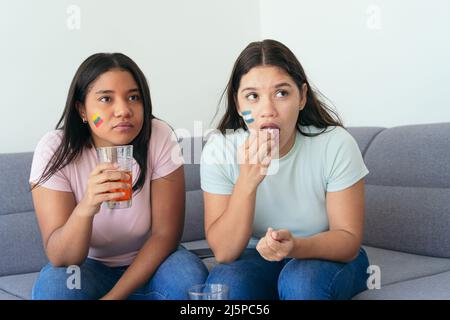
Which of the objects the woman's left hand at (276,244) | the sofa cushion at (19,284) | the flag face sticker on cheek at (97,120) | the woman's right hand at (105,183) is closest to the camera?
the woman's left hand at (276,244)

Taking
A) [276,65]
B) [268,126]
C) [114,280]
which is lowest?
[114,280]

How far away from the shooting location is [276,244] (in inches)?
64.5

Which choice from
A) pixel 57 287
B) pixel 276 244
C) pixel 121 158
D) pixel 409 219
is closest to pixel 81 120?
pixel 121 158

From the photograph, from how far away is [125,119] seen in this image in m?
1.96

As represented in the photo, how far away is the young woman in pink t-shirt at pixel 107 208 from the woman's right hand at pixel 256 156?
32cm

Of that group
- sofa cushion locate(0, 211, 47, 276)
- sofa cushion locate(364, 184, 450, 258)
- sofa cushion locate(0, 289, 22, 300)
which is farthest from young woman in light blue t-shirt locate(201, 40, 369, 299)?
sofa cushion locate(0, 211, 47, 276)

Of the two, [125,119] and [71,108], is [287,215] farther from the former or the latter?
[71,108]

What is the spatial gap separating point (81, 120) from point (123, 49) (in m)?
1.47

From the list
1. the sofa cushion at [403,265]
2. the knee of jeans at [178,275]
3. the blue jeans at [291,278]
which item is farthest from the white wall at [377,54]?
the knee of jeans at [178,275]

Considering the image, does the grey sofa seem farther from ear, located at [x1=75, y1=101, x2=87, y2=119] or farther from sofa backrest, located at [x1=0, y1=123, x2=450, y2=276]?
ear, located at [x1=75, y1=101, x2=87, y2=119]

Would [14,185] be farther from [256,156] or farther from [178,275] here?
[256,156]

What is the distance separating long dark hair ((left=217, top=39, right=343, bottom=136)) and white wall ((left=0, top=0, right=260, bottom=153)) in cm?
136

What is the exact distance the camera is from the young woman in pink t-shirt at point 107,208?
188 centimetres

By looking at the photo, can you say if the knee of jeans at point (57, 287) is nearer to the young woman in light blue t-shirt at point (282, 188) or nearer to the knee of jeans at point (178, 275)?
the knee of jeans at point (178, 275)
